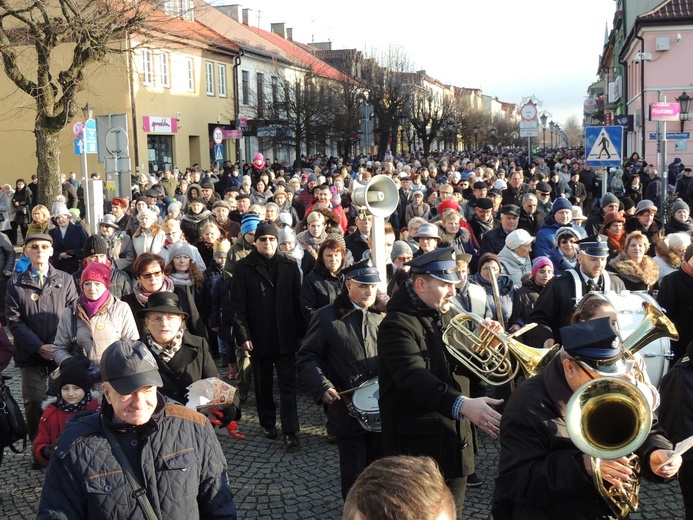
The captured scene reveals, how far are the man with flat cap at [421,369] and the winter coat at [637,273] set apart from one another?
11.7 feet

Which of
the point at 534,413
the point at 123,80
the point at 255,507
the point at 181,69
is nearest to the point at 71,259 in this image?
the point at 255,507

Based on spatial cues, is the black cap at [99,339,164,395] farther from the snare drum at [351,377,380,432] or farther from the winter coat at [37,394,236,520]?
the snare drum at [351,377,380,432]

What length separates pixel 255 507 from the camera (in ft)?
19.3

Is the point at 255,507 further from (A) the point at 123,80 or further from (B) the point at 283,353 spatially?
(A) the point at 123,80

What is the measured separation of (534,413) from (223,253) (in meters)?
6.86

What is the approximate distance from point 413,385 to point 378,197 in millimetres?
2969

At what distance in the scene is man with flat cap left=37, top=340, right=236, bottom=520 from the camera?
10.5 feet

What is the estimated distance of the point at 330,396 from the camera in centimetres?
532

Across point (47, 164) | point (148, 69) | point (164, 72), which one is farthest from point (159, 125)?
point (47, 164)

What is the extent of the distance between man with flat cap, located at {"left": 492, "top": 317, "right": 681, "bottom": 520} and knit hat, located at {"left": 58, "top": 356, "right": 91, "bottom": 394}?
3277 millimetres

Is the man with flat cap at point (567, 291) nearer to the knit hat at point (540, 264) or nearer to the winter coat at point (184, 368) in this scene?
the knit hat at point (540, 264)

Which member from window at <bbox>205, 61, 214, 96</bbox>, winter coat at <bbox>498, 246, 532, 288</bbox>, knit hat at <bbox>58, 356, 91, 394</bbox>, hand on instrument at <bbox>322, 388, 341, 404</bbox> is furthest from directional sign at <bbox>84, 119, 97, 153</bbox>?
window at <bbox>205, 61, 214, 96</bbox>

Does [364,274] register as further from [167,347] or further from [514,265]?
[514,265]

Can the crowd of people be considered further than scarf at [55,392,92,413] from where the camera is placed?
No
